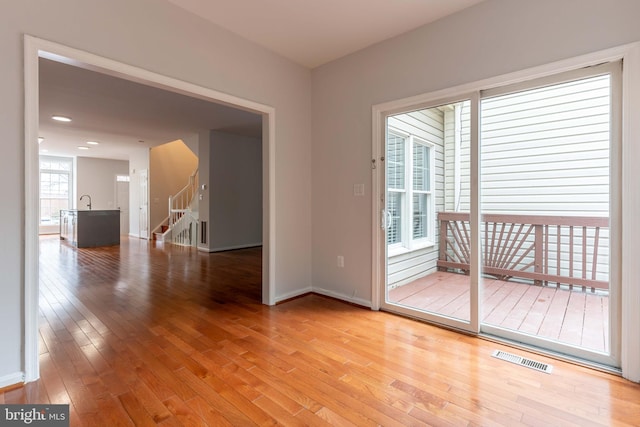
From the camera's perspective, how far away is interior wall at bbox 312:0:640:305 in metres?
2.19

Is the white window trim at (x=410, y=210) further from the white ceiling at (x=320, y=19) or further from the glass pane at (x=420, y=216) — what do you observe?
the white ceiling at (x=320, y=19)

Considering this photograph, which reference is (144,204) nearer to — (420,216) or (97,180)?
(97,180)

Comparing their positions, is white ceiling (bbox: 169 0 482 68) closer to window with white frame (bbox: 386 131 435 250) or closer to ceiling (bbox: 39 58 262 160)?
window with white frame (bbox: 386 131 435 250)

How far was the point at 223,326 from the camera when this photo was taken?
2.87 m

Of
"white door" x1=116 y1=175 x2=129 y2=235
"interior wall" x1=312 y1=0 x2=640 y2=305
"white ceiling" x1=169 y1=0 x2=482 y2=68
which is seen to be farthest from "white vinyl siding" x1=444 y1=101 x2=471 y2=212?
"white door" x1=116 y1=175 x2=129 y2=235

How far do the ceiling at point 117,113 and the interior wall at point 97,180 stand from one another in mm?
2321

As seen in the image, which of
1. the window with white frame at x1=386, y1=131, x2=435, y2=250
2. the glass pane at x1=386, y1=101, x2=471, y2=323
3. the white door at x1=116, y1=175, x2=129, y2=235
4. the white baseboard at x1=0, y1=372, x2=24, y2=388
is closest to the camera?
the white baseboard at x1=0, y1=372, x2=24, y2=388

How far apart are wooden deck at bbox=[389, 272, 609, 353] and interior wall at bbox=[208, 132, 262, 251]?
4803mm

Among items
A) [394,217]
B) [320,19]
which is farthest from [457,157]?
[320,19]

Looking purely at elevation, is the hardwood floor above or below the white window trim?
below

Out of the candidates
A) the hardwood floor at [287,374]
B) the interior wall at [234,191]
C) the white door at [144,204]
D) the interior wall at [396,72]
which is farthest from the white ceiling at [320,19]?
the white door at [144,204]

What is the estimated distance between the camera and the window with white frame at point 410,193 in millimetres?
3516

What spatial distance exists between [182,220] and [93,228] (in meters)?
2.06

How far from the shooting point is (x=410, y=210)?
3.84m
